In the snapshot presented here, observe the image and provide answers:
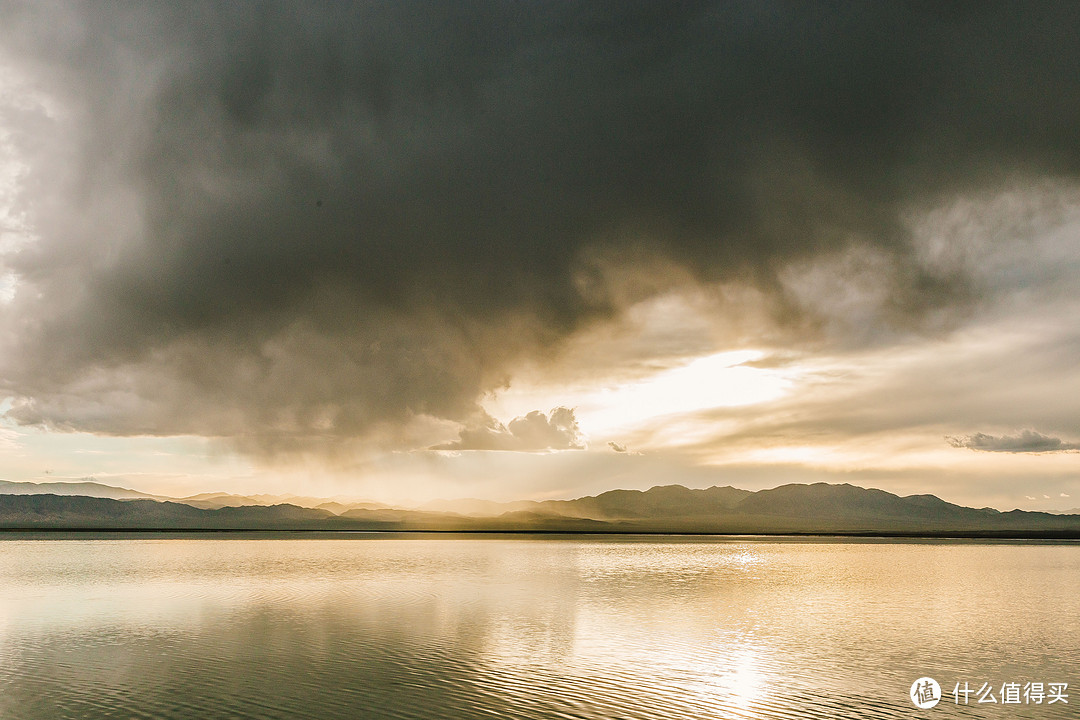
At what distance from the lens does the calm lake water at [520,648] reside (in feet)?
72.2

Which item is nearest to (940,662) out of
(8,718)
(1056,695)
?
(1056,695)

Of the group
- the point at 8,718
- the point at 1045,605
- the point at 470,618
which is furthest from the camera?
the point at 1045,605

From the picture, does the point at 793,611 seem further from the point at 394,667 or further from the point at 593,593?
the point at 394,667

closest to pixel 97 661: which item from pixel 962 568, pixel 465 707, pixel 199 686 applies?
pixel 199 686

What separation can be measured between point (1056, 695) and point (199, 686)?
28.8 meters

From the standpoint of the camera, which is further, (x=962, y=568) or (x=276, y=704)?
(x=962, y=568)

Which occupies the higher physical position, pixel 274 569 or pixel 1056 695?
pixel 1056 695

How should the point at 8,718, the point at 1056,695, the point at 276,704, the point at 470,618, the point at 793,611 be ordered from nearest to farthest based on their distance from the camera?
the point at 8,718 → the point at 276,704 → the point at 1056,695 → the point at 470,618 → the point at 793,611

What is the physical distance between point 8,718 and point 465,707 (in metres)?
13.0

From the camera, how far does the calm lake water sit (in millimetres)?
22000

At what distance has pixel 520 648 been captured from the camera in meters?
30.9

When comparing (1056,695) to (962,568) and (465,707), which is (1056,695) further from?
(962,568)

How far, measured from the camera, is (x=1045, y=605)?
47.6 metres

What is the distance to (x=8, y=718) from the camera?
A: 66.7 feet
